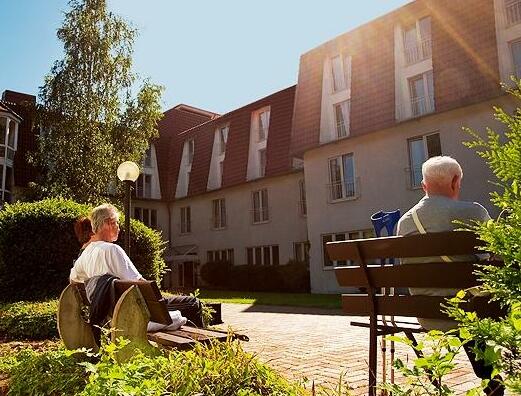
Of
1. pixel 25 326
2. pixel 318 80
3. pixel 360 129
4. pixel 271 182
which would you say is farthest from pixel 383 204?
pixel 25 326

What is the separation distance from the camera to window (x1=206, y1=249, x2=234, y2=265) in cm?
3067

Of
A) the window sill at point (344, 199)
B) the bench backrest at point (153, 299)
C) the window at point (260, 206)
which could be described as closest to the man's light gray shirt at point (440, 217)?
the bench backrest at point (153, 299)

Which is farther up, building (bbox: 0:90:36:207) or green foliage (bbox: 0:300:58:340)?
building (bbox: 0:90:36:207)

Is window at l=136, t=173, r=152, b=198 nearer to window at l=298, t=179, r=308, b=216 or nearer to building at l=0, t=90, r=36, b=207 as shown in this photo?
building at l=0, t=90, r=36, b=207

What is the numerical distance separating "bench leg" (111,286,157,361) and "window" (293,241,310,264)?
74.5ft

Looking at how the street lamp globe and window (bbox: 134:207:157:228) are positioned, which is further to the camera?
window (bbox: 134:207:157:228)

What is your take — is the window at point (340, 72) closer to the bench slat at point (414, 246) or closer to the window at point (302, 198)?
the window at point (302, 198)

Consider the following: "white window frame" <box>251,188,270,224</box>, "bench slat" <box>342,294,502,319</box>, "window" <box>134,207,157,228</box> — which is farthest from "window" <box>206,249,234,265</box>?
"bench slat" <box>342,294,502,319</box>

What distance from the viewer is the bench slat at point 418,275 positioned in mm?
2410

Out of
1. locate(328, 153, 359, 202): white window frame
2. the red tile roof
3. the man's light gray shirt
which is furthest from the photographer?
the red tile roof

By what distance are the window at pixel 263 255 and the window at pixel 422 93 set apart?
1149 centimetres

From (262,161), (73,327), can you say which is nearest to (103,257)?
(73,327)

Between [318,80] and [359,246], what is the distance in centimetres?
2166

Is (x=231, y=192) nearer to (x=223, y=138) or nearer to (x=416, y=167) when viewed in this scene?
(x=223, y=138)
